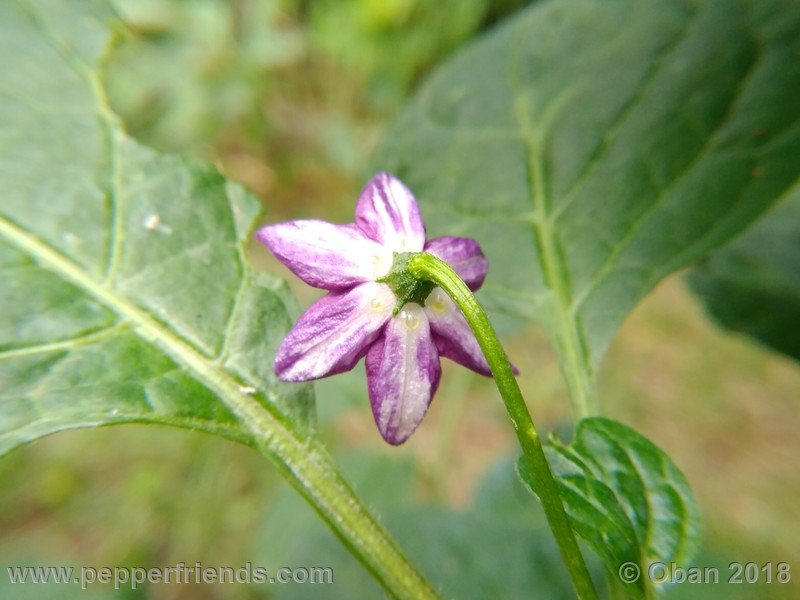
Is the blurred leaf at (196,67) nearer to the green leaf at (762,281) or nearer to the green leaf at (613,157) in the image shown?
the green leaf at (613,157)

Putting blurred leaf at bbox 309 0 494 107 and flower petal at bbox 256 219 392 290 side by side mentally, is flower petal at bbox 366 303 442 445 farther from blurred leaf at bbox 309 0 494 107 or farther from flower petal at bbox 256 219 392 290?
blurred leaf at bbox 309 0 494 107

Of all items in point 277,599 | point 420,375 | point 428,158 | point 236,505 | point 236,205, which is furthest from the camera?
point 236,505

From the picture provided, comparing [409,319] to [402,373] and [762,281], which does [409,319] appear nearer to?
[402,373]

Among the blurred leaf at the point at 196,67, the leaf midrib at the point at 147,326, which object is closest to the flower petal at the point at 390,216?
the leaf midrib at the point at 147,326

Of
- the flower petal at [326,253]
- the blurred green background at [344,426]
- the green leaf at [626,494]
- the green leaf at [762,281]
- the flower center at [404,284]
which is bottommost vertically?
the green leaf at [626,494]

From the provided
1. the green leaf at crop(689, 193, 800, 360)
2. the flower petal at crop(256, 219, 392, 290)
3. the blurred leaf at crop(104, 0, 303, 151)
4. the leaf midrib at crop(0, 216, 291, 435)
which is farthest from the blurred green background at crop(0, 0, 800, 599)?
the flower petal at crop(256, 219, 392, 290)

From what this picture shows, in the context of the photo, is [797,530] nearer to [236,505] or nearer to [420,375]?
[236,505]

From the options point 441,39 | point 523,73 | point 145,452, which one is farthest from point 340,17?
point 523,73
